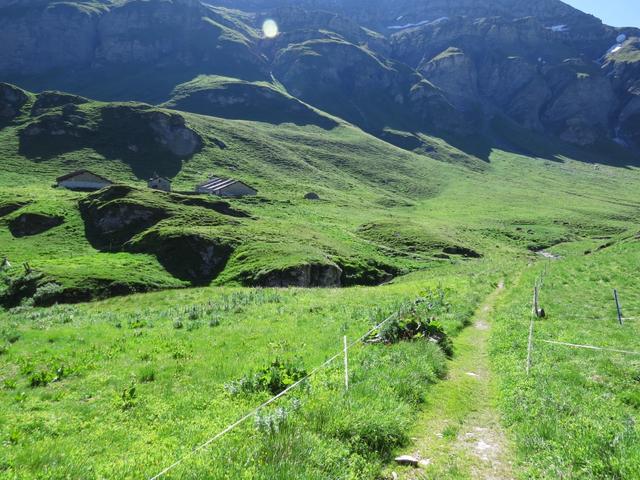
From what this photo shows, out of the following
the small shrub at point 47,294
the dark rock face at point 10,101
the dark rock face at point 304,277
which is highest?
the dark rock face at point 10,101

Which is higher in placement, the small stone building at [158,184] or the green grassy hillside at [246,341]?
the green grassy hillside at [246,341]

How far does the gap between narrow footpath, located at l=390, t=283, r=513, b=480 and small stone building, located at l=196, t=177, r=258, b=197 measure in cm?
11042

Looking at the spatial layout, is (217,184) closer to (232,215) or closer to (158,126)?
(232,215)

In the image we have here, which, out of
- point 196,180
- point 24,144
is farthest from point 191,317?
point 24,144

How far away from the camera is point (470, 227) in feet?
365

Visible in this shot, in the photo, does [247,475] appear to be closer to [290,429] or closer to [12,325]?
[290,429]

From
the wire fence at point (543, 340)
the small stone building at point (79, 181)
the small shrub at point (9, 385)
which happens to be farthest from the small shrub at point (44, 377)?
the small stone building at point (79, 181)

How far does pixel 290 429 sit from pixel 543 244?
105794 millimetres

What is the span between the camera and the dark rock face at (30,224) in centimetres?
6542

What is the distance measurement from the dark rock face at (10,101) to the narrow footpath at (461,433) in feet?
628

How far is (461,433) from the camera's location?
10.2m

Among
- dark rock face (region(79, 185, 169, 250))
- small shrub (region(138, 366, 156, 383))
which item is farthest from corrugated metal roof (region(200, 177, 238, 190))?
small shrub (region(138, 366, 156, 383))

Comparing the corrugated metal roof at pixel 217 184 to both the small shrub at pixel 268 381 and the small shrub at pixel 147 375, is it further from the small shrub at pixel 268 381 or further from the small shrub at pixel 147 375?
the small shrub at pixel 268 381

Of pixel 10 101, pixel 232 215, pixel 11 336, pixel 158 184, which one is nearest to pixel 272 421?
pixel 11 336
